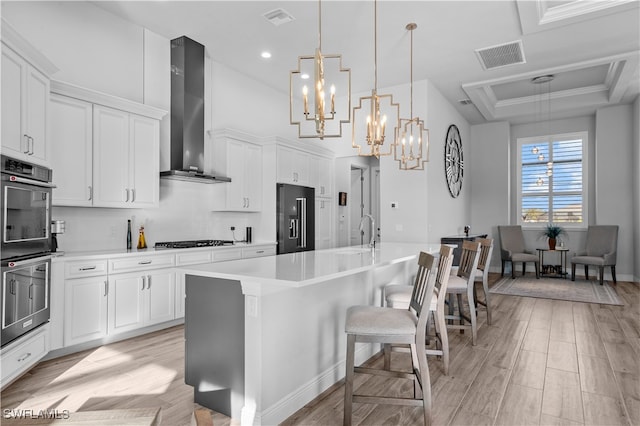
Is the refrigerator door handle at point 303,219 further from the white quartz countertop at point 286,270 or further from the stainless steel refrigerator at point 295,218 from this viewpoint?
the white quartz countertop at point 286,270

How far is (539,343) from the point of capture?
3508mm

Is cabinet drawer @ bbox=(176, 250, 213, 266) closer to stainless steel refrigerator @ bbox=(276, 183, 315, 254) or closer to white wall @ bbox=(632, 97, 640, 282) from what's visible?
stainless steel refrigerator @ bbox=(276, 183, 315, 254)

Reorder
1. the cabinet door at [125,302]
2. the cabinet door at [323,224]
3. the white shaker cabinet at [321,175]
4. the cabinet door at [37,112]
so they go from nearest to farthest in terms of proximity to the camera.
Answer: the cabinet door at [37,112] → the cabinet door at [125,302] → the white shaker cabinet at [321,175] → the cabinet door at [323,224]

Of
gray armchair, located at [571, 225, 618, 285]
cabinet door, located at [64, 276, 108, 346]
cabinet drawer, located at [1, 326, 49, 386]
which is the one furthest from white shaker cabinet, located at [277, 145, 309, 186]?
gray armchair, located at [571, 225, 618, 285]

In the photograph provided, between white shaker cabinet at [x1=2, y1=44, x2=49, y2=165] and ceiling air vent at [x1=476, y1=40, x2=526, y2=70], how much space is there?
15.5 ft

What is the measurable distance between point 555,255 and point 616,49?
4305mm

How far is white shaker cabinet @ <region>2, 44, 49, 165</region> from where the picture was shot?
2461 mm

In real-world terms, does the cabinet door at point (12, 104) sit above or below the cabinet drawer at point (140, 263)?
above

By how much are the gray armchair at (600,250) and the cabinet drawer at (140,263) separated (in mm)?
6836

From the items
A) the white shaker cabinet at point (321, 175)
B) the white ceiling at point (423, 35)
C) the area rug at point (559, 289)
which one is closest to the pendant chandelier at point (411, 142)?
the white ceiling at point (423, 35)

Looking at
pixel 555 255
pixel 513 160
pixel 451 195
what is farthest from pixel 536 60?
pixel 555 255

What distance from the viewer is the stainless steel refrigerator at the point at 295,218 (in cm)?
548

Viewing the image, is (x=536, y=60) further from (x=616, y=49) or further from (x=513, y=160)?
(x=513, y=160)

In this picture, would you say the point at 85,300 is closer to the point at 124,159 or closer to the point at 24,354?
the point at 24,354
